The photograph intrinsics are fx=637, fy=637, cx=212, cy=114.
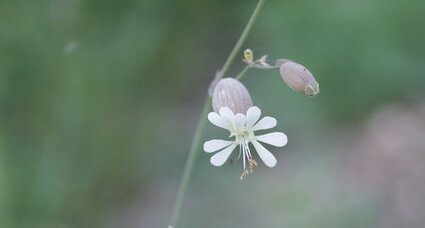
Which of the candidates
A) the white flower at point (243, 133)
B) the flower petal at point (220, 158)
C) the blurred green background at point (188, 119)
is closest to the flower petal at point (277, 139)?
the white flower at point (243, 133)

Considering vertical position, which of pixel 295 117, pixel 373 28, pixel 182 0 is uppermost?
pixel 182 0

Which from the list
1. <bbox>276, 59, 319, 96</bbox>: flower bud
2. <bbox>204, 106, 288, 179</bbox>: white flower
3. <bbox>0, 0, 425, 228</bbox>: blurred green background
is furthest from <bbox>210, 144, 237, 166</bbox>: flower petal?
<bbox>0, 0, 425, 228</bbox>: blurred green background

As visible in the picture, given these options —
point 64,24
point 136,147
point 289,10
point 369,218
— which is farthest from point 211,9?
point 369,218

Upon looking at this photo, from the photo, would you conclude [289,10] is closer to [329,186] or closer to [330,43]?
[330,43]

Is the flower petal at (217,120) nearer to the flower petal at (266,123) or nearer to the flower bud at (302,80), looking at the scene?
the flower petal at (266,123)

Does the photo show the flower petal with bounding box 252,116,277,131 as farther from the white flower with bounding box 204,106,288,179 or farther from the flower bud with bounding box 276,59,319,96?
the flower bud with bounding box 276,59,319,96

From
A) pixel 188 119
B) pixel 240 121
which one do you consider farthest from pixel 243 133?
pixel 188 119
